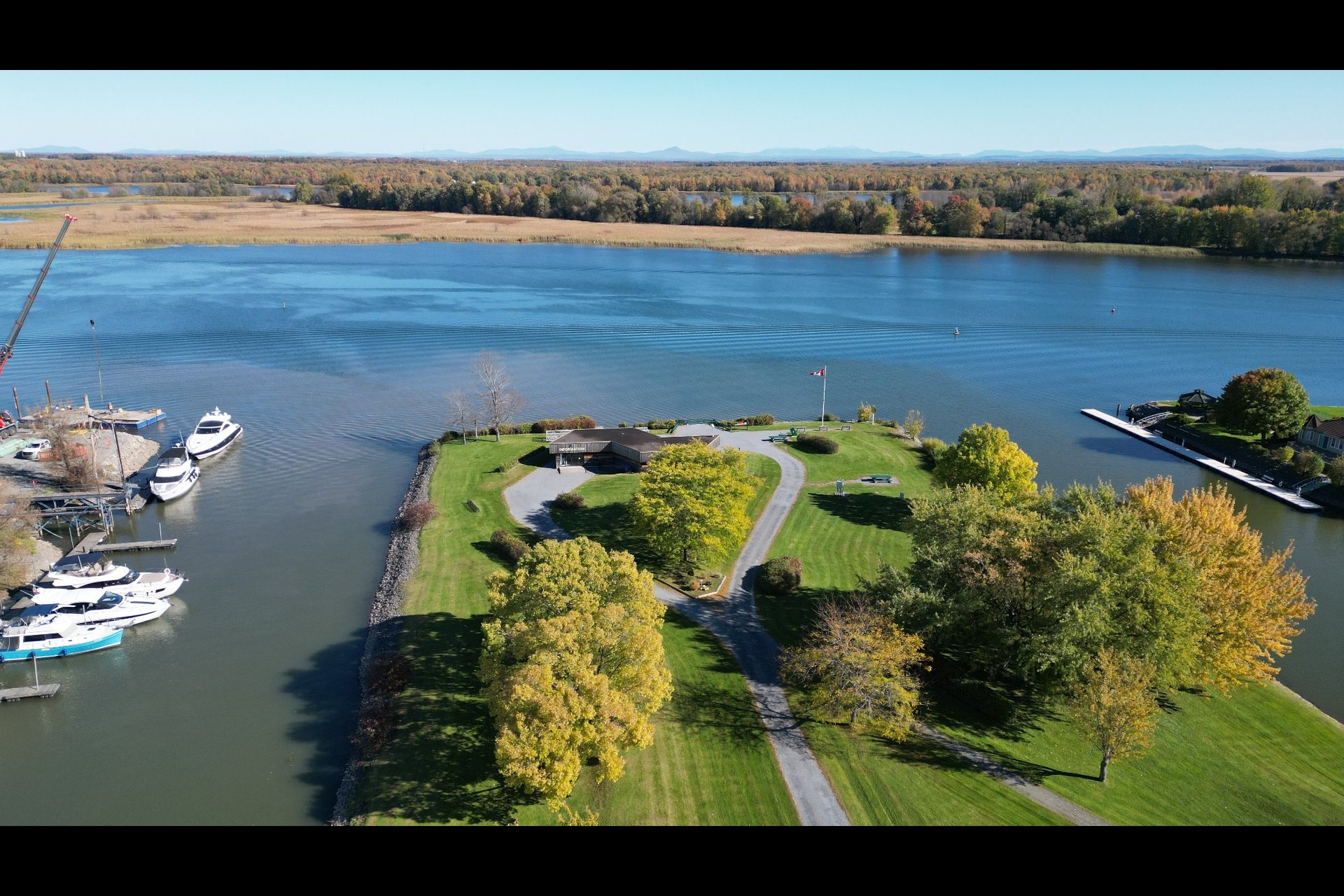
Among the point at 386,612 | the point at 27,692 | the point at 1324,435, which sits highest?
the point at 1324,435

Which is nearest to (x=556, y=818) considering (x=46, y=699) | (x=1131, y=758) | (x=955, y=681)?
(x=955, y=681)

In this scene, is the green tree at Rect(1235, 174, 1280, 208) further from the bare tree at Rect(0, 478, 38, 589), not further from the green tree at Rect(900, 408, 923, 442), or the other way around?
the bare tree at Rect(0, 478, 38, 589)

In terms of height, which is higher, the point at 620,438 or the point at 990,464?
the point at 990,464

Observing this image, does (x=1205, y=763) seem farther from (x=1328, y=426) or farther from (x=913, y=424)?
(x=1328, y=426)

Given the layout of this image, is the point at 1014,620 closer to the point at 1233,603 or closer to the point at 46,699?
the point at 1233,603

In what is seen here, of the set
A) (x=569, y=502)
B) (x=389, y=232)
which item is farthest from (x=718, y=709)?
(x=389, y=232)
